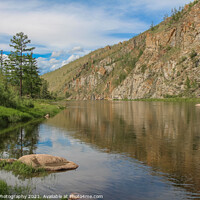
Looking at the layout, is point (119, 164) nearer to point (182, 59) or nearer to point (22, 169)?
point (22, 169)

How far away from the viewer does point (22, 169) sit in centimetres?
1284

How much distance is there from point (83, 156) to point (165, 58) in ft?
583

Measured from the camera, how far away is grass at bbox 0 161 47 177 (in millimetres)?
12617

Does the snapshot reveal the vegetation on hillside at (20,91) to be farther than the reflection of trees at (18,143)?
Yes

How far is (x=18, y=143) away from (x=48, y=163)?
8.42 metres

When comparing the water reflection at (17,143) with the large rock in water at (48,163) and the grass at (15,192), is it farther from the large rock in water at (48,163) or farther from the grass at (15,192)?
the grass at (15,192)

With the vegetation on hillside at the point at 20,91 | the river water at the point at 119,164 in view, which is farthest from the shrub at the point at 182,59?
the river water at the point at 119,164

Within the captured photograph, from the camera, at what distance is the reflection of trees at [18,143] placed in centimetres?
1786

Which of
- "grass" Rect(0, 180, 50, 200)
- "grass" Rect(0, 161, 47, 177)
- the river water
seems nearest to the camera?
"grass" Rect(0, 180, 50, 200)

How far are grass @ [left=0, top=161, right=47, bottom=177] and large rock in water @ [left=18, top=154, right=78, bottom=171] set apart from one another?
30cm

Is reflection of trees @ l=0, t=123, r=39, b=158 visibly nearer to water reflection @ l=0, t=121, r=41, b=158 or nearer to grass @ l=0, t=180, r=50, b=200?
water reflection @ l=0, t=121, r=41, b=158

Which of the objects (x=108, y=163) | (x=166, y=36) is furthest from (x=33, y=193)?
(x=166, y=36)

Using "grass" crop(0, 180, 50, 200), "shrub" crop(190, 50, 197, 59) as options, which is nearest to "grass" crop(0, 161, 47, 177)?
"grass" crop(0, 180, 50, 200)

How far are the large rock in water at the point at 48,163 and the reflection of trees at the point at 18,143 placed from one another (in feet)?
10.9
